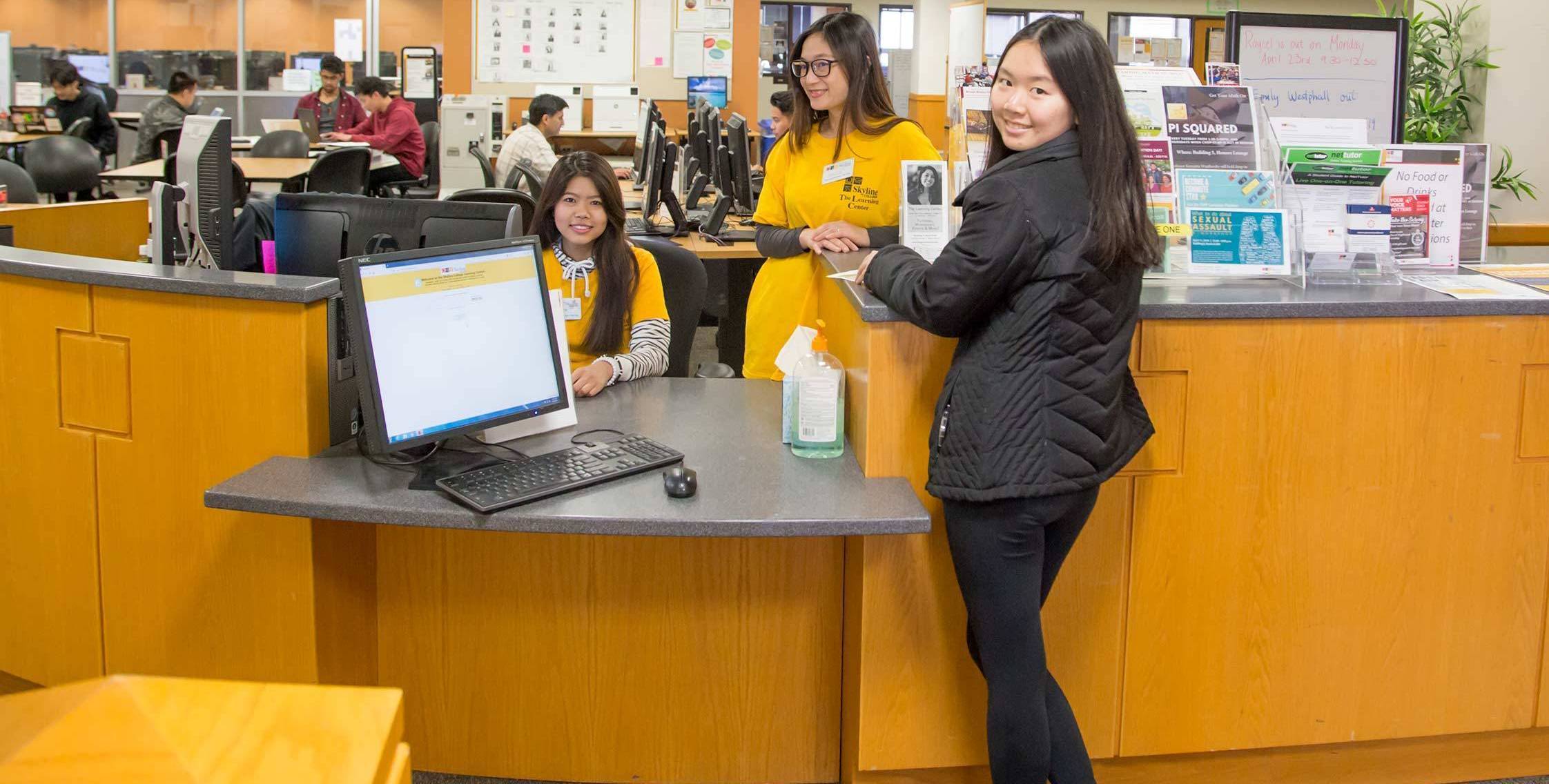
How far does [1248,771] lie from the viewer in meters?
2.51

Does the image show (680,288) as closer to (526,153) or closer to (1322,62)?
(1322,62)

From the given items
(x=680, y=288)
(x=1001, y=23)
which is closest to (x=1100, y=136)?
(x=680, y=288)

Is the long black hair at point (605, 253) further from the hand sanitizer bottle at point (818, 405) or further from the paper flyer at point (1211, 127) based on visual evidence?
the paper flyer at point (1211, 127)

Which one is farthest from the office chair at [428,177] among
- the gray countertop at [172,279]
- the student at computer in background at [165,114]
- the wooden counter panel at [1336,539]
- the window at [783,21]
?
the wooden counter panel at [1336,539]

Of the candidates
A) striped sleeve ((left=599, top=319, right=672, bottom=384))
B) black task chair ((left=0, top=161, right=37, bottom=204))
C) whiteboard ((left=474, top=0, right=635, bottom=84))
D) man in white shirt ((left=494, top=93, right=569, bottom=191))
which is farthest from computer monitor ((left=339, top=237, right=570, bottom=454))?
whiteboard ((left=474, top=0, right=635, bottom=84))

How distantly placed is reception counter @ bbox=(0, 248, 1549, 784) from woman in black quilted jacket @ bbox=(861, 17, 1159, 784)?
238 mm

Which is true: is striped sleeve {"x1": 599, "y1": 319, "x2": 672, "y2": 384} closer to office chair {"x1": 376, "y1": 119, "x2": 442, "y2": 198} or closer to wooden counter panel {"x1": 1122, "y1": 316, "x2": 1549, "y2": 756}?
wooden counter panel {"x1": 1122, "y1": 316, "x2": 1549, "y2": 756}

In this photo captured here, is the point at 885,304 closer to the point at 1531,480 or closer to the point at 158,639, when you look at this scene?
the point at 1531,480

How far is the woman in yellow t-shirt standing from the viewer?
2998mm

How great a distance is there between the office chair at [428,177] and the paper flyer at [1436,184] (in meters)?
6.75

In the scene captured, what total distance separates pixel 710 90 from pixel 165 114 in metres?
3.98

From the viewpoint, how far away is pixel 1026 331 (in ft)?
6.31

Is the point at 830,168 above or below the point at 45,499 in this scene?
above

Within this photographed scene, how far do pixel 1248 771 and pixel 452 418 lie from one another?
1.62 meters
